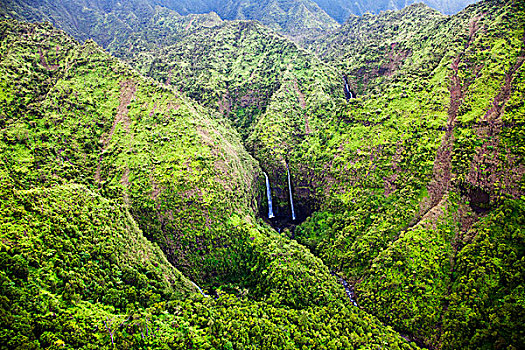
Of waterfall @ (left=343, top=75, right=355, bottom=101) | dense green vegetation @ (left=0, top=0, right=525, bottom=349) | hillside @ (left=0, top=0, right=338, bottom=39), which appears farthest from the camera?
→ hillside @ (left=0, top=0, right=338, bottom=39)

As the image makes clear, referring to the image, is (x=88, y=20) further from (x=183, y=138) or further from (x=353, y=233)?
(x=353, y=233)

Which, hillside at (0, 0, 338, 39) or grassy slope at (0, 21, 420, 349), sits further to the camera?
hillside at (0, 0, 338, 39)

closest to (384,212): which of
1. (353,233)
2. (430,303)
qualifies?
(353,233)

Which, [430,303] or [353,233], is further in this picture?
[353,233]

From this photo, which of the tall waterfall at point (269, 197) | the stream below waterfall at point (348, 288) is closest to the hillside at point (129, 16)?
the tall waterfall at point (269, 197)

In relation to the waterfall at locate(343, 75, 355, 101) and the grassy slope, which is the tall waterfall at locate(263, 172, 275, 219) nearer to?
the grassy slope

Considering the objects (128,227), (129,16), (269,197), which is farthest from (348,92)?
(129,16)

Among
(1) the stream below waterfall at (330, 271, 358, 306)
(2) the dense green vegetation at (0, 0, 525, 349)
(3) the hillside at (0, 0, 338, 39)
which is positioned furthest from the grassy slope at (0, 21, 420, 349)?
(3) the hillside at (0, 0, 338, 39)

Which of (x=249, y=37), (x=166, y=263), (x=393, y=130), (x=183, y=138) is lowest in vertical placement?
(x=166, y=263)
